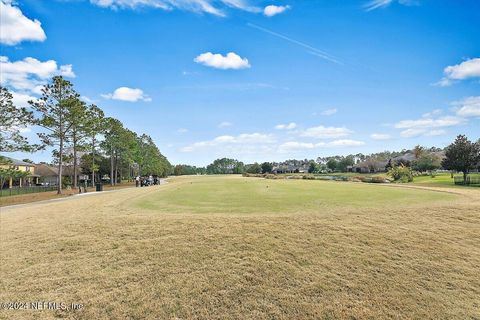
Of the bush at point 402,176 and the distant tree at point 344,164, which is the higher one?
the distant tree at point 344,164

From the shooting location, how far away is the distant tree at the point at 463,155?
3991cm

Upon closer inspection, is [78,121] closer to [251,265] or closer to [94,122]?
[94,122]

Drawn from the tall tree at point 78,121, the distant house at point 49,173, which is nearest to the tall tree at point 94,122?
the tall tree at point 78,121

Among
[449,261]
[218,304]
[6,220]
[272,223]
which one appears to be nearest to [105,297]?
[218,304]

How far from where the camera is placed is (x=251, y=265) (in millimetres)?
7406

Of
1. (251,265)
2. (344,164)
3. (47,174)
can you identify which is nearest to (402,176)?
(251,265)

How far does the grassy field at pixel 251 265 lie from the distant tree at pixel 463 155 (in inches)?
1439

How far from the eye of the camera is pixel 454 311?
19.7ft

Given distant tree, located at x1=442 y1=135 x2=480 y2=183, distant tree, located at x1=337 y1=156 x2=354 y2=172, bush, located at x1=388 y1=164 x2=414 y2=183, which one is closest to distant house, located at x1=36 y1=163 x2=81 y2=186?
bush, located at x1=388 y1=164 x2=414 y2=183

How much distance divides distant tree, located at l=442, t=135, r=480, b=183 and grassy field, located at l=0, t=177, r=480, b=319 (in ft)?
120

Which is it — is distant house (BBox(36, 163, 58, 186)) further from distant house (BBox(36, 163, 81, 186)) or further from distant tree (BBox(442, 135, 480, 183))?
distant tree (BBox(442, 135, 480, 183))

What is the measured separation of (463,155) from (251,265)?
46.8m

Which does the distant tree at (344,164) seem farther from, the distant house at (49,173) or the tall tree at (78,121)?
the tall tree at (78,121)

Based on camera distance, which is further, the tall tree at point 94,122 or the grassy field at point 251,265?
the tall tree at point 94,122
